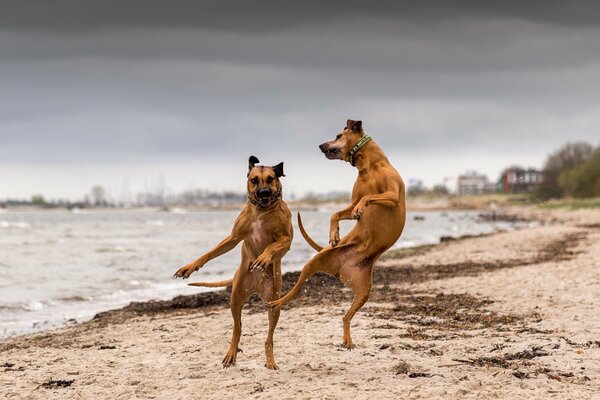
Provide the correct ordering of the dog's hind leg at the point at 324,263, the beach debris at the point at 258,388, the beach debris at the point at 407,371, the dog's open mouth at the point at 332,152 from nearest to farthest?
the dog's open mouth at the point at 332,152
the dog's hind leg at the point at 324,263
the beach debris at the point at 258,388
the beach debris at the point at 407,371

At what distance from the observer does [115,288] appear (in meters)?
21.1

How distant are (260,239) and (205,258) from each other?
59cm

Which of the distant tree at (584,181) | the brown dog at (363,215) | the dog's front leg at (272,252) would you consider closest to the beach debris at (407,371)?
the brown dog at (363,215)

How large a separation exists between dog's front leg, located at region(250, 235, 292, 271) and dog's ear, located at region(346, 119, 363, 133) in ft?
4.19

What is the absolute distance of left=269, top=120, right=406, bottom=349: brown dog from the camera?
605cm

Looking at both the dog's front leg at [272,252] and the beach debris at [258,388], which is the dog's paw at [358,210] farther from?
the beach debris at [258,388]

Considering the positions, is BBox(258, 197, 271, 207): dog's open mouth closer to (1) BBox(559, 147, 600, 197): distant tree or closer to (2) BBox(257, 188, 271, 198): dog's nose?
(2) BBox(257, 188, 271, 198): dog's nose

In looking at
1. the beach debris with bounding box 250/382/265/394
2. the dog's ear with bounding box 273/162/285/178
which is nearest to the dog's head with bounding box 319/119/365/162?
the dog's ear with bounding box 273/162/285/178

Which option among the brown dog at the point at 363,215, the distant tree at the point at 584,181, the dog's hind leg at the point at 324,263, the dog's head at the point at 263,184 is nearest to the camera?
the brown dog at the point at 363,215

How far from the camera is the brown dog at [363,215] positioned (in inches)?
238

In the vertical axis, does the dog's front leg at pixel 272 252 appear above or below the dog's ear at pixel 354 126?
below

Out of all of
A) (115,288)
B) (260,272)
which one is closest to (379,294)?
(260,272)

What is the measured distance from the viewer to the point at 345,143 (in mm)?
6199

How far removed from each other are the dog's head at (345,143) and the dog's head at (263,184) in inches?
21.9
